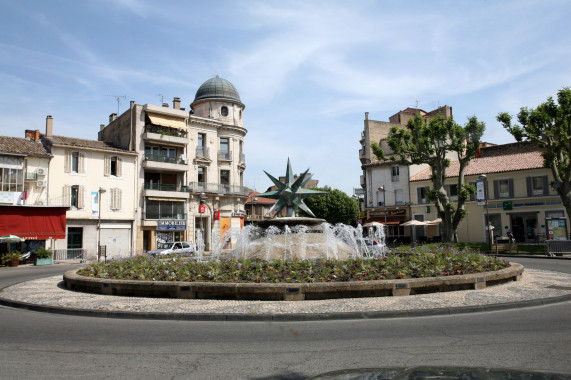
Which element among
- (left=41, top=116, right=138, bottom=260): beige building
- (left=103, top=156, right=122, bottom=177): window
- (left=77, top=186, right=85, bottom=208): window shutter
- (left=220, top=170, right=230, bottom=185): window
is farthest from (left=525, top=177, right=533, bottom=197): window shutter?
(left=77, top=186, right=85, bottom=208): window shutter

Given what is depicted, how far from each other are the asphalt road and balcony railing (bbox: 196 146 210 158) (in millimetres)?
36890

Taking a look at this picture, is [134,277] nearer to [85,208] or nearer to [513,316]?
[513,316]

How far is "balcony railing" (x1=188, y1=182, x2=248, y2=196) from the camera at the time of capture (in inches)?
1743

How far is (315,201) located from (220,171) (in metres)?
18.0

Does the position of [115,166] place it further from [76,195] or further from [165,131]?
[165,131]

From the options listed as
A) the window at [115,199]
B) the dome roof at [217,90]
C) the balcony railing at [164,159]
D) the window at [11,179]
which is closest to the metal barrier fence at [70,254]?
the window at [115,199]

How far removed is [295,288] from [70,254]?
94.2 ft

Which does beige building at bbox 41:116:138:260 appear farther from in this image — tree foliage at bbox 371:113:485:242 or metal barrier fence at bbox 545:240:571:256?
metal barrier fence at bbox 545:240:571:256

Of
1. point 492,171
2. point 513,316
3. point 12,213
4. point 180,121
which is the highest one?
point 180,121

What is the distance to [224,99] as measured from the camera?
157 ft

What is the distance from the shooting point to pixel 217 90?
48.2 meters

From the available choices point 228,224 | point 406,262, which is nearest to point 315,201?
point 228,224

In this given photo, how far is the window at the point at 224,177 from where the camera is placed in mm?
47322

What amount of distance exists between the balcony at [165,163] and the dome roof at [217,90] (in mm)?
8984
